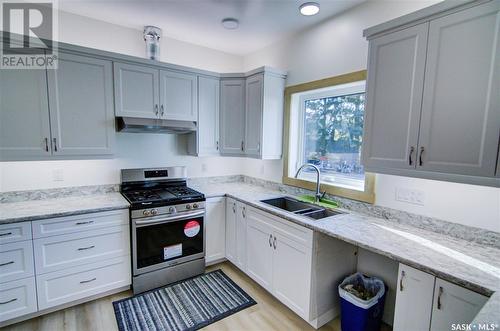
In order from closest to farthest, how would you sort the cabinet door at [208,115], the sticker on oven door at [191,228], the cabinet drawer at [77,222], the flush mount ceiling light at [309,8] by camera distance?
the cabinet drawer at [77,222] < the flush mount ceiling light at [309,8] < the sticker on oven door at [191,228] < the cabinet door at [208,115]

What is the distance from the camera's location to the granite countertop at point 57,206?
1915mm

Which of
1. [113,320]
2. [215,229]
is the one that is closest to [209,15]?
[215,229]

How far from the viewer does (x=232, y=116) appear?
3.07 meters

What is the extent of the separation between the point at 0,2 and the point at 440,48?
3344 mm

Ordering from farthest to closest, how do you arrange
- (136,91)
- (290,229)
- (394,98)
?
(136,91) → (290,229) → (394,98)

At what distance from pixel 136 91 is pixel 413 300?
9.06ft

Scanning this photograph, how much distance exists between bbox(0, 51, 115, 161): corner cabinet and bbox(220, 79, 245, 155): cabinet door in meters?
1.21

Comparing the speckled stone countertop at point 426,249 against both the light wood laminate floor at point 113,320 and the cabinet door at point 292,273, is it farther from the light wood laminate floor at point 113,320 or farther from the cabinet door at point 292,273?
the light wood laminate floor at point 113,320

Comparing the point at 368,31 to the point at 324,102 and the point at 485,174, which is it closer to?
the point at 324,102

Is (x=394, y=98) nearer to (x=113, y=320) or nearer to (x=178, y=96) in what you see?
(x=178, y=96)

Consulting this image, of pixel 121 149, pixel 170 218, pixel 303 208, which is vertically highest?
pixel 121 149

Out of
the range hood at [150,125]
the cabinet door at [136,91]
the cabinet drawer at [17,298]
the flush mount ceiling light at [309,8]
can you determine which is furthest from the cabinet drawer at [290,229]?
the cabinet drawer at [17,298]

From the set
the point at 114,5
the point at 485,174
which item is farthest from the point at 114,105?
the point at 485,174

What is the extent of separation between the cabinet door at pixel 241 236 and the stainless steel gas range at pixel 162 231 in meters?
0.37
